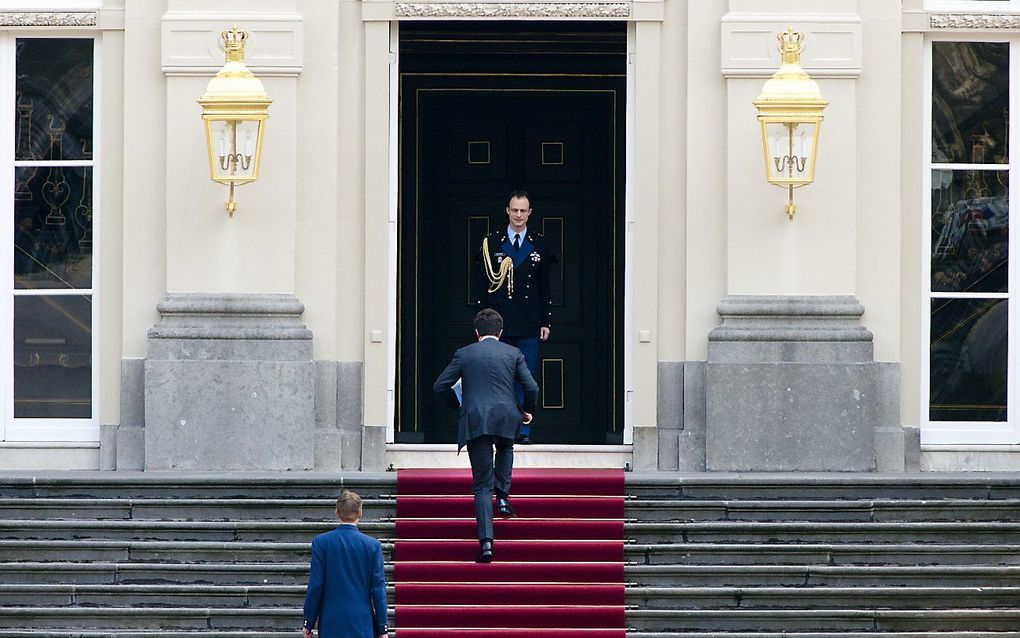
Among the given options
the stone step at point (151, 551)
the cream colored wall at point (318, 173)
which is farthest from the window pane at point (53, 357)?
the stone step at point (151, 551)

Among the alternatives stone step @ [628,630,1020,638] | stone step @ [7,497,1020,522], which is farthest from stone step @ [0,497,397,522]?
stone step @ [628,630,1020,638]

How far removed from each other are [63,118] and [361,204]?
2.56 metres

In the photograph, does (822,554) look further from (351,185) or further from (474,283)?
(351,185)

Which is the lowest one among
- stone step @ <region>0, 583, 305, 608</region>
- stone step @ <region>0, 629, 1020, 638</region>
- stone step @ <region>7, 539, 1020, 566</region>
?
stone step @ <region>0, 629, 1020, 638</region>

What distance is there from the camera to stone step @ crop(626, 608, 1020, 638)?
13906mm

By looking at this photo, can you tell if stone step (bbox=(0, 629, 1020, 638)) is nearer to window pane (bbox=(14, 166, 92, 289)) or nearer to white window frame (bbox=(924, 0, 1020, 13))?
window pane (bbox=(14, 166, 92, 289))

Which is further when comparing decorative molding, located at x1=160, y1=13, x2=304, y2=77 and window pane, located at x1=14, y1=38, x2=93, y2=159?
window pane, located at x1=14, y1=38, x2=93, y2=159

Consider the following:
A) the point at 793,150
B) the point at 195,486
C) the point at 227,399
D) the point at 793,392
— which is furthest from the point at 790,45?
the point at 195,486

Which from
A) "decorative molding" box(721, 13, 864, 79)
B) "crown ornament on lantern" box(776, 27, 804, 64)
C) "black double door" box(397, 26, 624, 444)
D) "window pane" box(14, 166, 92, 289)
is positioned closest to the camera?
"crown ornament on lantern" box(776, 27, 804, 64)

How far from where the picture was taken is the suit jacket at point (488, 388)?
14.2m

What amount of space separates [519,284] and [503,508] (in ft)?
8.20

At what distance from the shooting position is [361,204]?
54.1 feet

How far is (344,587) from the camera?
37.9 ft

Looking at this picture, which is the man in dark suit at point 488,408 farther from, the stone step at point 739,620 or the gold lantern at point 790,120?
the gold lantern at point 790,120
